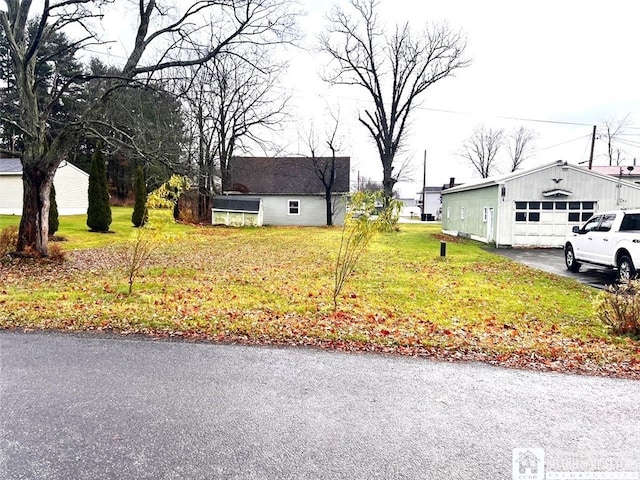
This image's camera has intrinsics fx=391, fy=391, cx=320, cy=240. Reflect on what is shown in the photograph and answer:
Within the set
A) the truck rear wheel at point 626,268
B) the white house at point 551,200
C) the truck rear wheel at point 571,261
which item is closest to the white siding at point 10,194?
the white house at point 551,200

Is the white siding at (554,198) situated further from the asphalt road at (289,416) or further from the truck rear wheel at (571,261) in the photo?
the asphalt road at (289,416)

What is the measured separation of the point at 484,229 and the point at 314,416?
19144mm

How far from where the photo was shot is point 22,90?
10336 millimetres

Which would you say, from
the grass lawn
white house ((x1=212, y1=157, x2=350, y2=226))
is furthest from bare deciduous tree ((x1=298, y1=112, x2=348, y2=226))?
the grass lawn

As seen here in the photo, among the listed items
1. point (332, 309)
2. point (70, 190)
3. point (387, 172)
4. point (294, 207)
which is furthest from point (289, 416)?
point (70, 190)

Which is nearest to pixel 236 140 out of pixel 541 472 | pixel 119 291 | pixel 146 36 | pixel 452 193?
pixel 452 193

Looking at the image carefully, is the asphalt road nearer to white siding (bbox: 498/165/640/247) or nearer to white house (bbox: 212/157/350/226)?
white siding (bbox: 498/165/640/247)

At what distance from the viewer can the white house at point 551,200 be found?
18078 mm

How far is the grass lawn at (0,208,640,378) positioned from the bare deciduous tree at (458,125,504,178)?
5163 centimetres

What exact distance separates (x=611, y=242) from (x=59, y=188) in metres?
30.4

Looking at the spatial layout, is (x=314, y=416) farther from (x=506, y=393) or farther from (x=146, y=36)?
(x=146, y=36)

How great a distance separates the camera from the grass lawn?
510 centimetres

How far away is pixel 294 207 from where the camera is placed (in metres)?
33.3

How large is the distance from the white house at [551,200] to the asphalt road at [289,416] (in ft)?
51.1
